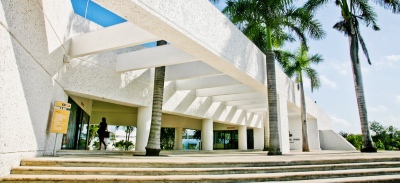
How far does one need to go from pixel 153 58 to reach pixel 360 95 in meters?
11.9

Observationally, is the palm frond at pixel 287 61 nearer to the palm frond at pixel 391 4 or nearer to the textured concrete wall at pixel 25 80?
the palm frond at pixel 391 4

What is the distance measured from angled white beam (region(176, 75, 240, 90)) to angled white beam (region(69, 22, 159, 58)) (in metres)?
6.40

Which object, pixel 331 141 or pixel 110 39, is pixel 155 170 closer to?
pixel 110 39

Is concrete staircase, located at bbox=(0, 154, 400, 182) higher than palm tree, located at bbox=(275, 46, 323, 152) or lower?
lower

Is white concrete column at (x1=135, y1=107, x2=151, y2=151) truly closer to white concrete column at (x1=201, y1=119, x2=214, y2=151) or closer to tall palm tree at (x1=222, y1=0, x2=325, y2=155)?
tall palm tree at (x1=222, y1=0, x2=325, y2=155)

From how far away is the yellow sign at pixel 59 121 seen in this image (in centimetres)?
705

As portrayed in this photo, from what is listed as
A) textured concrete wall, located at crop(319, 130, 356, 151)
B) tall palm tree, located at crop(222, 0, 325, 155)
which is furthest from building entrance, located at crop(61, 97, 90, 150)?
textured concrete wall, located at crop(319, 130, 356, 151)

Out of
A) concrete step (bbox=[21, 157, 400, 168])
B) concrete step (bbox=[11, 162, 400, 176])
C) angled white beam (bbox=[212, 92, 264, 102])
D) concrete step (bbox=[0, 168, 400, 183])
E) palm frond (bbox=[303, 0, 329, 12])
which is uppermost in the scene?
palm frond (bbox=[303, 0, 329, 12])

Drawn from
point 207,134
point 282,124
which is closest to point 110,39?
point 282,124

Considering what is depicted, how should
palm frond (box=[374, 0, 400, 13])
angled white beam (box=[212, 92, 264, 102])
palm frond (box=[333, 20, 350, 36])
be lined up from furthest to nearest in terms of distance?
angled white beam (box=[212, 92, 264, 102]), palm frond (box=[333, 20, 350, 36]), palm frond (box=[374, 0, 400, 13])

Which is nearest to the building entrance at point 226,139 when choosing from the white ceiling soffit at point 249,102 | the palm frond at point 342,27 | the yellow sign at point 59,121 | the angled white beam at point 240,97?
the white ceiling soffit at point 249,102

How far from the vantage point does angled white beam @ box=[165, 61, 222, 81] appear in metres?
11.5

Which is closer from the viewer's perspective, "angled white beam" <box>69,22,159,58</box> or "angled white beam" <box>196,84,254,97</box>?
"angled white beam" <box>69,22,159,58</box>

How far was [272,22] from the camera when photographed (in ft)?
38.2
